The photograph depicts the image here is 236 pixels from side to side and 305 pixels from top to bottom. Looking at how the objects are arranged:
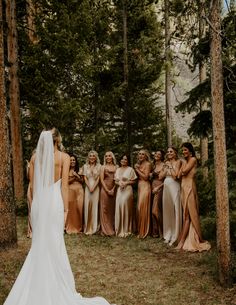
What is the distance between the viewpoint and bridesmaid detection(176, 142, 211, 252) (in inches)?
408

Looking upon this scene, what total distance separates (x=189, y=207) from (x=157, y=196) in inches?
60.6

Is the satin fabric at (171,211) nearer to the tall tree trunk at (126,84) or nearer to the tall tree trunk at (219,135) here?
the tall tree trunk at (219,135)

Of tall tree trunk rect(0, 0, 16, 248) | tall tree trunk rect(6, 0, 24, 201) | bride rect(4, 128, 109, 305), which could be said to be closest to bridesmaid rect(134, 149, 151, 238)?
tall tree trunk rect(0, 0, 16, 248)

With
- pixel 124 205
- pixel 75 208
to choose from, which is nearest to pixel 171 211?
pixel 124 205

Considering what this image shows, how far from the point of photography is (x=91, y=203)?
12.7 m

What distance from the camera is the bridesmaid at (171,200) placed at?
36.4 feet

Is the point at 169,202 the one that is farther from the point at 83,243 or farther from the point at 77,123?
the point at 77,123

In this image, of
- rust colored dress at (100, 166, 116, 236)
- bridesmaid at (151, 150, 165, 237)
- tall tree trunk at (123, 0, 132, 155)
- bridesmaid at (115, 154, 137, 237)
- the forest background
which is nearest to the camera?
the forest background

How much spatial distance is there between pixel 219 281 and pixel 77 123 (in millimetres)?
12367

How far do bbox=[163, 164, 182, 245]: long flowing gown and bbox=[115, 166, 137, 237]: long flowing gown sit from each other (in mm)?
1199

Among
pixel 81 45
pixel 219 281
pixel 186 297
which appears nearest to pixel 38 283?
pixel 186 297

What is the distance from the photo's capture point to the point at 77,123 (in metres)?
19.2

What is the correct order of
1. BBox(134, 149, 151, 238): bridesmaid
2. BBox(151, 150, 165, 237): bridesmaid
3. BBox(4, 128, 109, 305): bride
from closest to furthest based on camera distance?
BBox(4, 128, 109, 305): bride
BBox(151, 150, 165, 237): bridesmaid
BBox(134, 149, 151, 238): bridesmaid

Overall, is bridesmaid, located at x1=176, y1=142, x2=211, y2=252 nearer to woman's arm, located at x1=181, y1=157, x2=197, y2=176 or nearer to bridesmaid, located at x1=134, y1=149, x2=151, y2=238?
woman's arm, located at x1=181, y1=157, x2=197, y2=176
